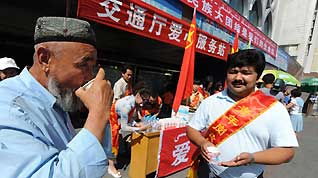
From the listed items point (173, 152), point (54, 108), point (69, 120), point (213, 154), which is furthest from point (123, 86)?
point (54, 108)

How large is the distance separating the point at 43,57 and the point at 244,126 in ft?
4.89

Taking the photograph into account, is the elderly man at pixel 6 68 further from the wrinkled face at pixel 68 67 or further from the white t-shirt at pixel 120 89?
the wrinkled face at pixel 68 67

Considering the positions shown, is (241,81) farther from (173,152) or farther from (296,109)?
(296,109)

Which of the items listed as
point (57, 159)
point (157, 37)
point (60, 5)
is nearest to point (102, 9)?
point (157, 37)

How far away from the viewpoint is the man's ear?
962 mm

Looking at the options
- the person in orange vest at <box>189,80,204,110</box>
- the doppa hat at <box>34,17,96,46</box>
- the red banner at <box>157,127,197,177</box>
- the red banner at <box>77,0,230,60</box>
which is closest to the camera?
the doppa hat at <box>34,17,96,46</box>

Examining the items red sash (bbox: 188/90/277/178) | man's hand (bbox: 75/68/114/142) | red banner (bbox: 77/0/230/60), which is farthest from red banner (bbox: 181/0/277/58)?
man's hand (bbox: 75/68/114/142)

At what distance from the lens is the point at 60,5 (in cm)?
530

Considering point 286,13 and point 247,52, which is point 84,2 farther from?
point 286,13

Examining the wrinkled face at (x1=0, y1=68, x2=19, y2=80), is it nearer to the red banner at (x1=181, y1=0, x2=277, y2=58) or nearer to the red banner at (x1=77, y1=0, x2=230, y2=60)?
the red banner at (x1=77, y1=0, x2=230, y2=60)

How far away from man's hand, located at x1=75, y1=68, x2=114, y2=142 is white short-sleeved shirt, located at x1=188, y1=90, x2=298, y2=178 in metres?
1.27

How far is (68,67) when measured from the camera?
3.22 ft

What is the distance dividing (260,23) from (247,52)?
17.6 m

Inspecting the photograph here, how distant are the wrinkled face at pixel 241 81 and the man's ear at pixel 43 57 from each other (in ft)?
4.75
